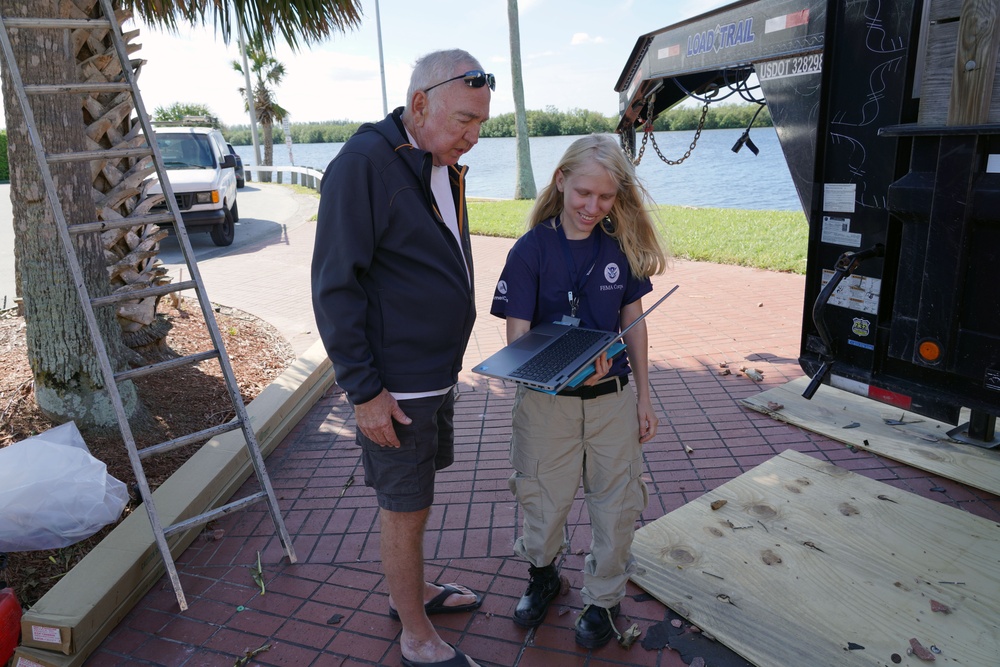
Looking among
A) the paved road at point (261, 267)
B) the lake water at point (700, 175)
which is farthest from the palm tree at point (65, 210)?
the lake water at point (700, 175)

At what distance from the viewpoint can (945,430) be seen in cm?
432

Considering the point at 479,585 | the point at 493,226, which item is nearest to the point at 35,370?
the point at 479,585

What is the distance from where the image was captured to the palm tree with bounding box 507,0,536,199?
19125 millimetres

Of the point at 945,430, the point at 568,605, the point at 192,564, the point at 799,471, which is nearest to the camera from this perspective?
the point at 568,605

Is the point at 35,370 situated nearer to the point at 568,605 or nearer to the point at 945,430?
the point at 568,605

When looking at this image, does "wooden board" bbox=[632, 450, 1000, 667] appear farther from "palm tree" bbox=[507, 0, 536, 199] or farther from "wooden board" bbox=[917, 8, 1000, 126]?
"palm tree" bbox=[507, 0, 536, 199]

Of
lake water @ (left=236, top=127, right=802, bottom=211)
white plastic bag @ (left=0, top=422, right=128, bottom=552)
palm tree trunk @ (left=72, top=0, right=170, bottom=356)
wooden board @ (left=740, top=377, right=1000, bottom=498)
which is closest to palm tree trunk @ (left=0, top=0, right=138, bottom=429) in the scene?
palm tree trunk @ (left=72, top=0, right=170, bottom=356)

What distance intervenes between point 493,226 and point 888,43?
11.5m

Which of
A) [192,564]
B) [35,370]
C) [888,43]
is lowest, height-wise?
[192,564]

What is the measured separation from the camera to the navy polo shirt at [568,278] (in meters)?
2.57

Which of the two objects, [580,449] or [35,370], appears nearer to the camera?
[580,449]

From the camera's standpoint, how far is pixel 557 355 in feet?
7.50

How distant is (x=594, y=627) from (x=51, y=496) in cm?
244

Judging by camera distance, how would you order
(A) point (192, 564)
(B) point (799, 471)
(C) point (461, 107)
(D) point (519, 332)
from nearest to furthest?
(C) point (461, 107)
(D) point (519, 332)
(A) point (192, 564)
(B) point (799, 471)
